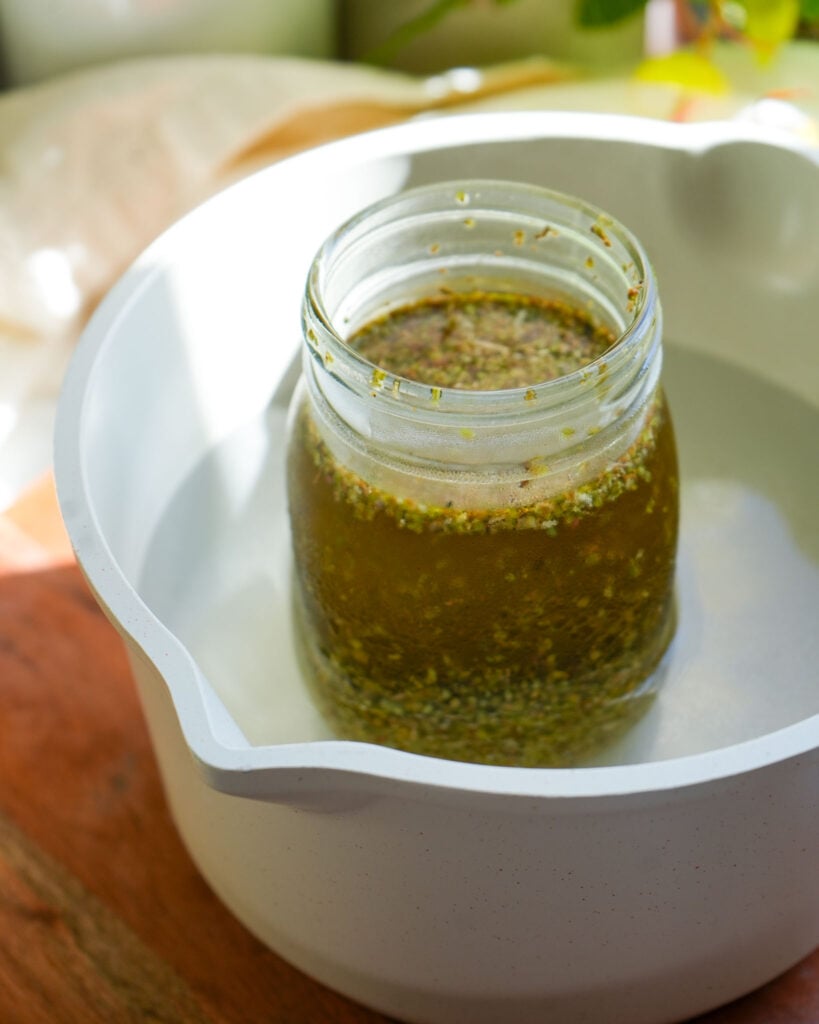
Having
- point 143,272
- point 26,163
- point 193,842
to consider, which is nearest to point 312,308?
point 143,272

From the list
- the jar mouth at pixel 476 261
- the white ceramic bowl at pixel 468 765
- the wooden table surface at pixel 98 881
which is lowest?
the wooden table surface at pixel 98 881

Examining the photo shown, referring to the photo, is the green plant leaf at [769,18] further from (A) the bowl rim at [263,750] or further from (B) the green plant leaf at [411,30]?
(A) the bowl rim at [263,750]

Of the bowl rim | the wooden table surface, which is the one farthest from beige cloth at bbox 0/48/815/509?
the bowl rim

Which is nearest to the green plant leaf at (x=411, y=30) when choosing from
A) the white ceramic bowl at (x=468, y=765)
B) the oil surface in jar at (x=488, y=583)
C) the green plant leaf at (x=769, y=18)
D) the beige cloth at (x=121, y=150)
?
the beige cloth at (x=121, y=150)

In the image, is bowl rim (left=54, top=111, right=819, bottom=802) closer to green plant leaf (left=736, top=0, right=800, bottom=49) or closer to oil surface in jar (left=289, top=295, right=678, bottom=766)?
oil surface in jar (left=289, top=295, right=678, bottom=766)

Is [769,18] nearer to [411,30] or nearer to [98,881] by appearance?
[411,30]

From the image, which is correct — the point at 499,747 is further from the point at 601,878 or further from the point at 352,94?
the point at 352,94
